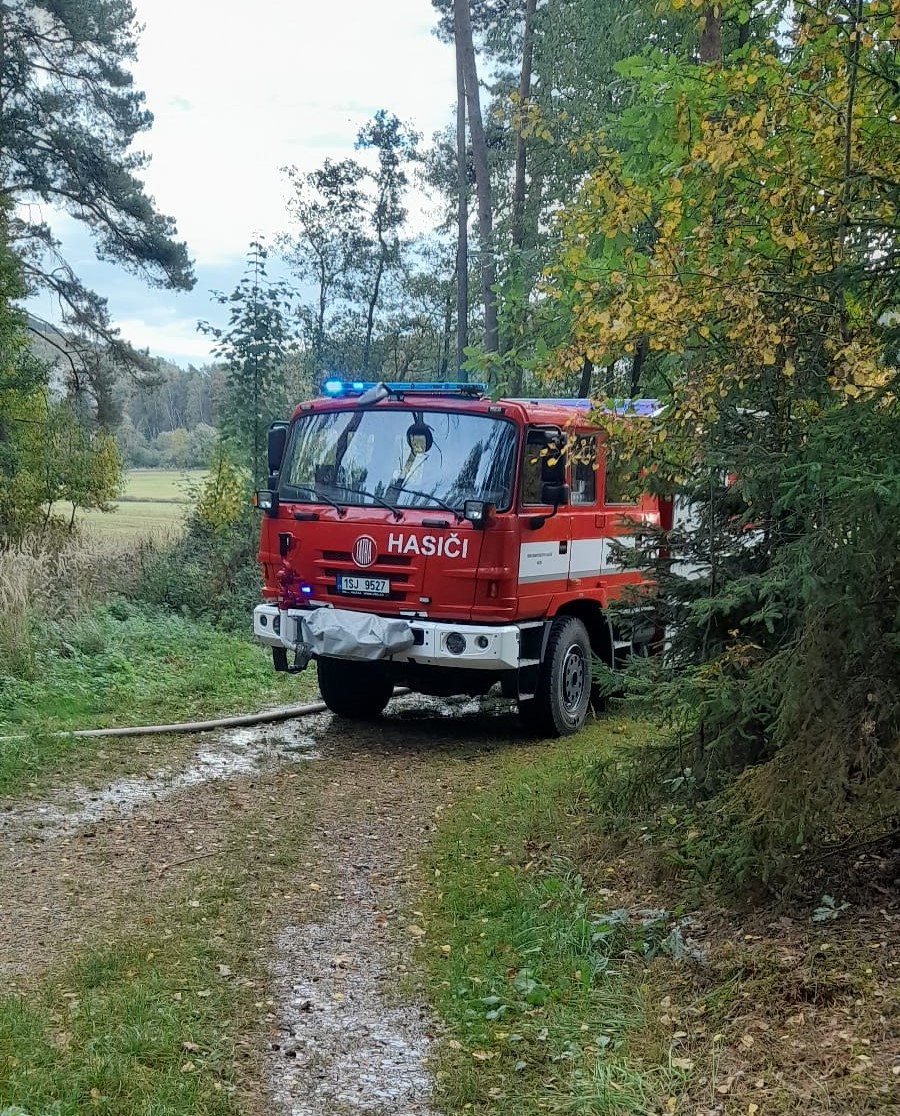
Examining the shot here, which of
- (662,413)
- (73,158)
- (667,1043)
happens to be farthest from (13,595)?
(73,158)

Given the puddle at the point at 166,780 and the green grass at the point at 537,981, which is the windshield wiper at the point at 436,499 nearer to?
the puddle at the point at 166,780

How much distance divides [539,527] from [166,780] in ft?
11.3

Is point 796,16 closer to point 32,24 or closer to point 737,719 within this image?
point 737,719

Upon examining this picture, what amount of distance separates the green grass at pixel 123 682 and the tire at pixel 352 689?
88 centimetres

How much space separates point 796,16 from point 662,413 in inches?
77.2

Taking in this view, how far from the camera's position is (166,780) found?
7.49 m

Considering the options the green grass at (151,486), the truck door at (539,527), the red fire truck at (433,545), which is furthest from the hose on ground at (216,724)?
the green grass at (151,486)

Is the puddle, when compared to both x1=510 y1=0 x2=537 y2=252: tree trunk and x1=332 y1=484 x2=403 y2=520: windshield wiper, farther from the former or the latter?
x1=510 y1=0 x2=537 y2=252: tree trunk

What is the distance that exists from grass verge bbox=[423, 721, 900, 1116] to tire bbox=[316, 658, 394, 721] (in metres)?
3.89

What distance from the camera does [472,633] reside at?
800 cm

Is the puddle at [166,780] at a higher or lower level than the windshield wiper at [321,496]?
lower

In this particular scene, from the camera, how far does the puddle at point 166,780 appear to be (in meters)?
6.53

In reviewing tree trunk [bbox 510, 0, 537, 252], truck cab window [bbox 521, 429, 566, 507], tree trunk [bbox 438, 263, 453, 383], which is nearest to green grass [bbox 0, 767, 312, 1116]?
truck cab window [bbox 521, 429, 566, 507]

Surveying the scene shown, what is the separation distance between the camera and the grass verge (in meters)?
3.35
